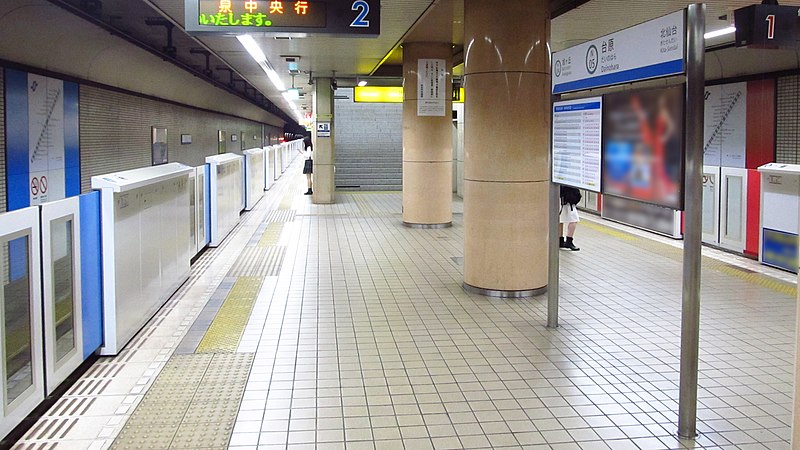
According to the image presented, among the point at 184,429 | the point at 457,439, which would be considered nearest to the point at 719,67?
the point at 457,439

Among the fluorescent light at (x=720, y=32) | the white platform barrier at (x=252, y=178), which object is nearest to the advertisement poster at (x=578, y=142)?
the fluorescent light at (x=720, y=32)

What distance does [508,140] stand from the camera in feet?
22.0

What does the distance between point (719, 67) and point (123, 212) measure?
351 inches

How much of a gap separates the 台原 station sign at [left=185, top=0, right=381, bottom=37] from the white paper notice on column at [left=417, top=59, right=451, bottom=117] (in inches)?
235

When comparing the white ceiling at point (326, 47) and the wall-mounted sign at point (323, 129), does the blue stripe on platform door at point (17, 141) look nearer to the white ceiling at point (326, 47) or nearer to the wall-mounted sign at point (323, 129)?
the white ceiling at point (326, 47)

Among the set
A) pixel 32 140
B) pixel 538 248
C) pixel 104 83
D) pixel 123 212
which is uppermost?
pixel 104 83

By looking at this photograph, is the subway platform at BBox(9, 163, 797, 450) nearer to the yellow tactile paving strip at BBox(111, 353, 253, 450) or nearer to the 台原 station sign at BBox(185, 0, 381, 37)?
the yellow tactile paving strip at BBox(111, 353, 253, 450)

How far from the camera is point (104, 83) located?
35.5 ft

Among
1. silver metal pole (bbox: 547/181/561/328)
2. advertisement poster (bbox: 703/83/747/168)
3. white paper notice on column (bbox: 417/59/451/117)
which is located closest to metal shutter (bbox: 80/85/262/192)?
white paper notice on column (bbox: 417/59/451/117)

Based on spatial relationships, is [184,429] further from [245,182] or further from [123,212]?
[245,182]

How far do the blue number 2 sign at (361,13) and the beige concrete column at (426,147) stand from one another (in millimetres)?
6002

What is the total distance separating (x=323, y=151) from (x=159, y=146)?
3.65 metres

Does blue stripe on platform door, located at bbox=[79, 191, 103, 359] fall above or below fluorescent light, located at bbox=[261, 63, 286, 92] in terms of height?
below

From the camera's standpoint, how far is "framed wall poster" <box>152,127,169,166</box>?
48.1ft
